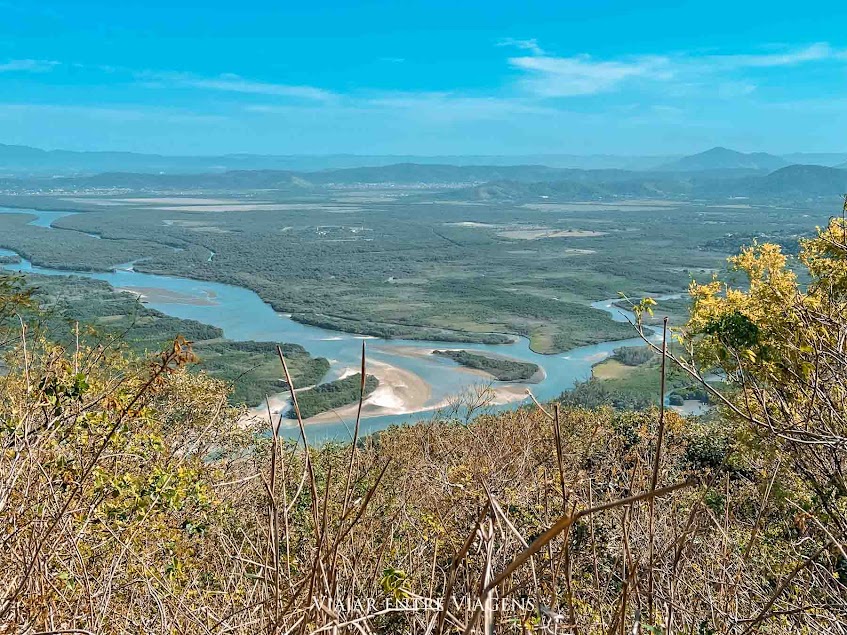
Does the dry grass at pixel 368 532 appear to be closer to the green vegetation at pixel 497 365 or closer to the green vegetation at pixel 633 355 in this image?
the green vegetation at pixel 497 365

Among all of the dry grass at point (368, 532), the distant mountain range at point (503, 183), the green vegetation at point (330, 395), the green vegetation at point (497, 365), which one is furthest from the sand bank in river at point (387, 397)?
the distant mountain range at point (503, 183)

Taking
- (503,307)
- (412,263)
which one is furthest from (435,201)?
(503,307)

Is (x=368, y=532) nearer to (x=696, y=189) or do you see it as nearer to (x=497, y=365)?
(x=497, y=365)

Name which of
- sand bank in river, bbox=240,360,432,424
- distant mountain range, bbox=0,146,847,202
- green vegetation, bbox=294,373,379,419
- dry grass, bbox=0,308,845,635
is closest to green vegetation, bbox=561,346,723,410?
sand bank in river, bbox=240,360,432,424

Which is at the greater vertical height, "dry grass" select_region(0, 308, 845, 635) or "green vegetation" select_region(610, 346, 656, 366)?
"dry grass" select_region(0, 308, 845, 635)

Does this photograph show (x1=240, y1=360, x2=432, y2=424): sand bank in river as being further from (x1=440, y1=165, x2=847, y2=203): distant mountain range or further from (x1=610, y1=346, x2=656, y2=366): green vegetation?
(x1=440, y1=165, x2=847, y2=203): distant mountain range

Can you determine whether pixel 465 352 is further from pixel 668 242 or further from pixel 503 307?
pixel 668 242
